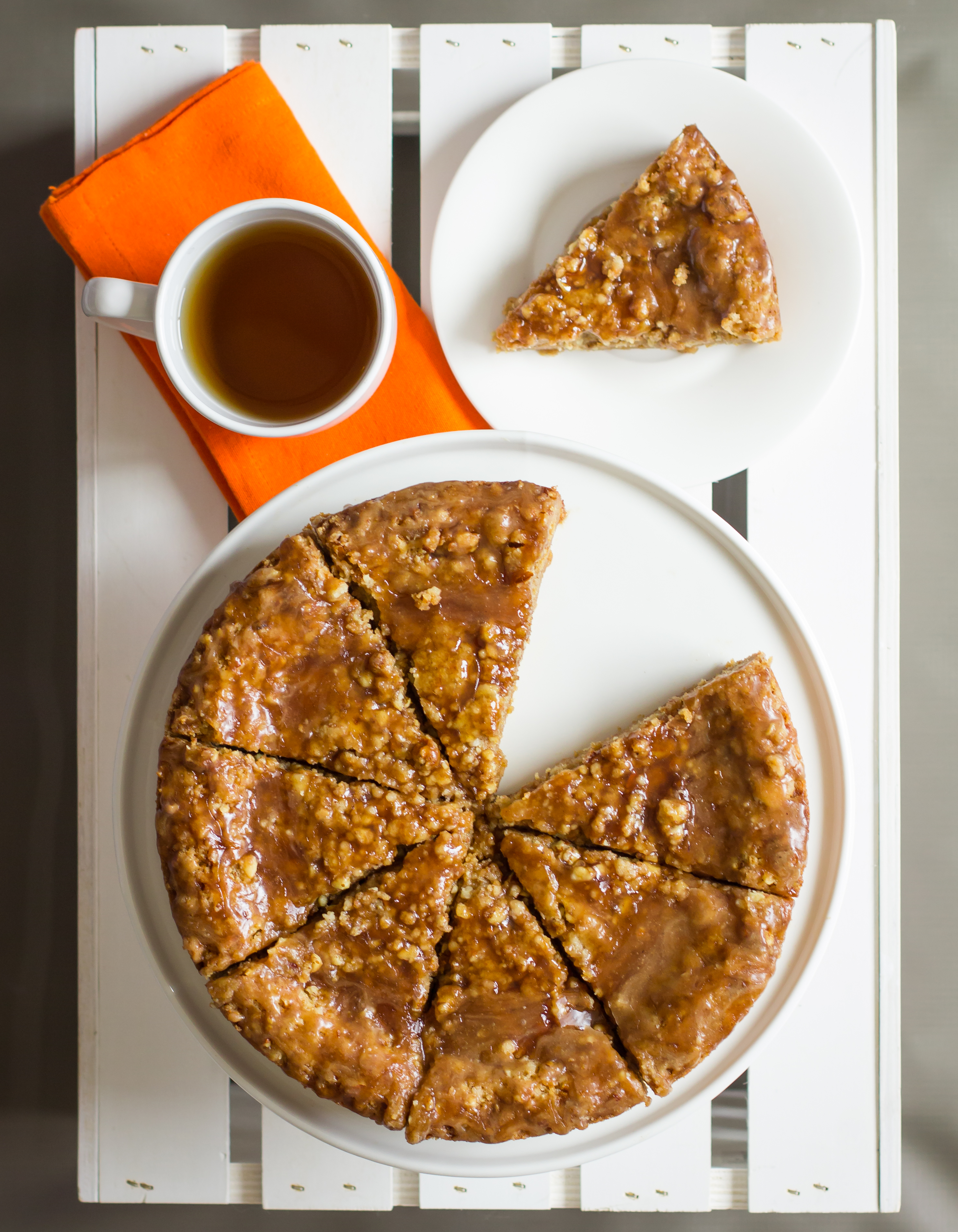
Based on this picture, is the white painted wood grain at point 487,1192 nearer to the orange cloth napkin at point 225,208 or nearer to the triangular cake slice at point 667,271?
the orange cloth napkin at point 225,208

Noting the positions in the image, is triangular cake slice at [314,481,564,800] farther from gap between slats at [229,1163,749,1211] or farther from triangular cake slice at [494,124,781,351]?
gap between slats at [229,1163,749,1211]

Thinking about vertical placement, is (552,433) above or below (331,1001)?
above

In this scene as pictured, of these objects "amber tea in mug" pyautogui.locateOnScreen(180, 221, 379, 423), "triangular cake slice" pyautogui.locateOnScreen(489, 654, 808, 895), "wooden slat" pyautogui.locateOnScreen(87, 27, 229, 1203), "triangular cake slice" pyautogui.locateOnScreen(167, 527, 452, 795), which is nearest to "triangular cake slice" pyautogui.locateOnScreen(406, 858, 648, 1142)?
"triangular cake slice" pyautogui.locateOnScreen(489, 654, 808, 895)

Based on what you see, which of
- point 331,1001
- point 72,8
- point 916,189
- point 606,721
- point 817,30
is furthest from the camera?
point 72,8

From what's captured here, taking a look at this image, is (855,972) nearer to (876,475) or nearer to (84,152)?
(876,475)

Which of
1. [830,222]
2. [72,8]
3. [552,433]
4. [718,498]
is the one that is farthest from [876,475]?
[72,8]

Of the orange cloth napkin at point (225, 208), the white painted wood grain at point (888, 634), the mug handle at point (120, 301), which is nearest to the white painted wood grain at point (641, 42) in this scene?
the white painted wood grain at point (888, 634)
